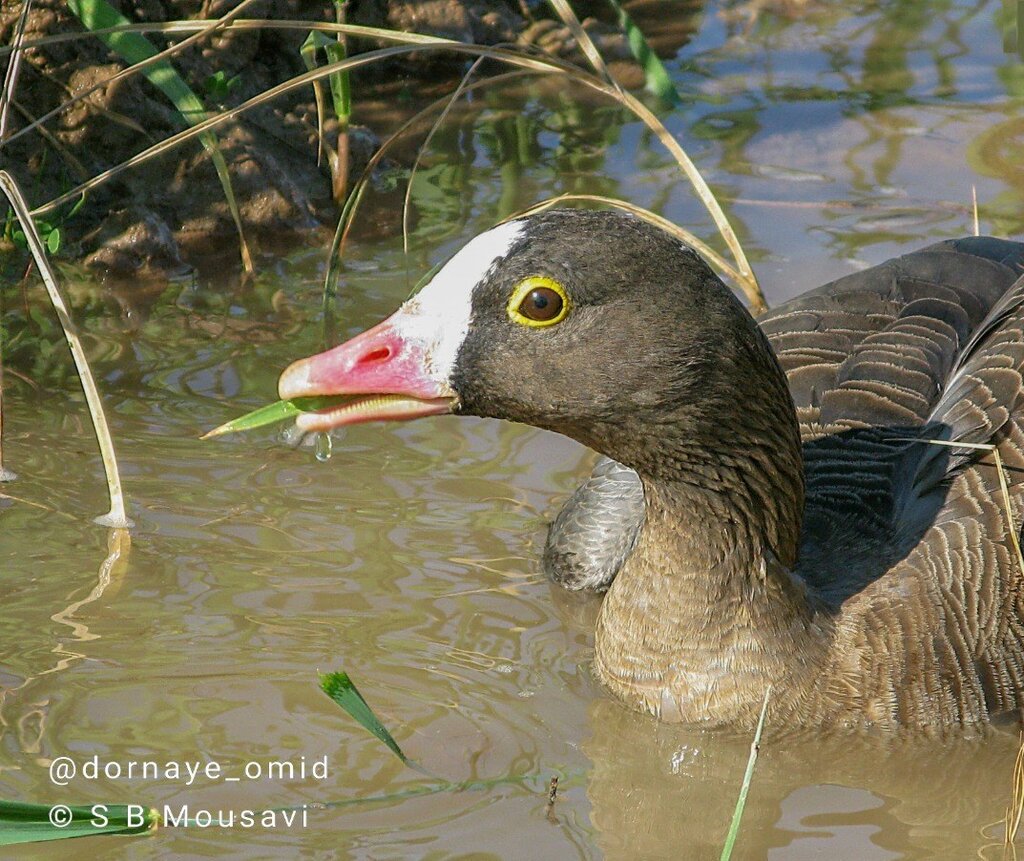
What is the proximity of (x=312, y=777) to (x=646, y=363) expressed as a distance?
5.80 ft

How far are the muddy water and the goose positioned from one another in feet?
0.75

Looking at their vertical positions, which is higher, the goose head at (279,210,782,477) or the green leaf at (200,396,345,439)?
the goose head at (279,210,782,477)

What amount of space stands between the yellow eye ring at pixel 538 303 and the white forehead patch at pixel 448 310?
0.14 metres

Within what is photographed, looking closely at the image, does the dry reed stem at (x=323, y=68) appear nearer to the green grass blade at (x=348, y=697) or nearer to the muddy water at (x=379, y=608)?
the muddy water at (x=379, y=608)

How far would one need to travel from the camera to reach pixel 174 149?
28.8ft

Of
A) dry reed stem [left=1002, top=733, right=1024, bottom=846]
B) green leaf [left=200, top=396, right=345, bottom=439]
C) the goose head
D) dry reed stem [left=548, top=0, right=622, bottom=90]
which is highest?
dry reed stem [left=548, top=0, right=622, bottom=90]

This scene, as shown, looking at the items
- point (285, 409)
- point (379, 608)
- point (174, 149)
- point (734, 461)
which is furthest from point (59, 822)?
point (174, 149)

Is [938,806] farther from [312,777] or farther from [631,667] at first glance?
[312,777]

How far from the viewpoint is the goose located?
5000mm

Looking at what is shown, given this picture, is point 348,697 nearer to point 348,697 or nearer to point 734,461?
point 348,697

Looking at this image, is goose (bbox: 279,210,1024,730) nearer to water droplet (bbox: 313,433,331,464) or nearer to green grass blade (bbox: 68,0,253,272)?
water droplet (bbox: 313,433,331,464)

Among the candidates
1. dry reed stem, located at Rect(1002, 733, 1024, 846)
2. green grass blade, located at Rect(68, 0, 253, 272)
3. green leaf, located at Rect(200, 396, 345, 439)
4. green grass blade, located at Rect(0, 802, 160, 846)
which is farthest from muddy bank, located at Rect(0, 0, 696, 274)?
dry reed stem, located at Rect(1002, 733, 1024, 846)

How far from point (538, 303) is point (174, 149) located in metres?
4.41

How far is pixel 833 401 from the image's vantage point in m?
6.43
